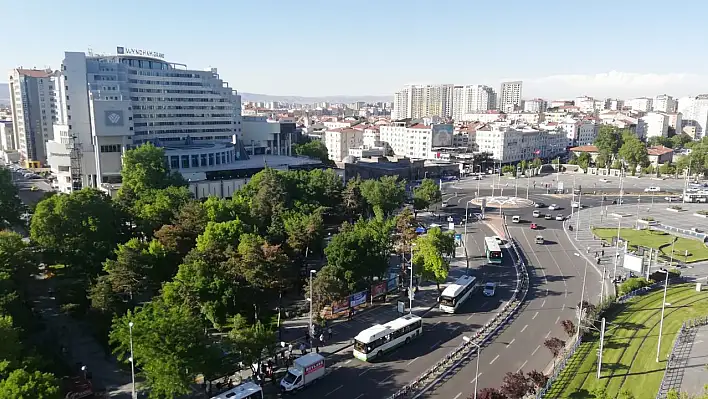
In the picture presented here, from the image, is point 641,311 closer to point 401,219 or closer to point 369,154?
point 401,219

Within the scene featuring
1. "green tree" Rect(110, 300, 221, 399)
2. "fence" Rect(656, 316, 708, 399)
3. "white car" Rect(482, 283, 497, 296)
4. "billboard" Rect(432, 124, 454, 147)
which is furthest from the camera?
"billboard" Rect(432, 124, 454, 147)

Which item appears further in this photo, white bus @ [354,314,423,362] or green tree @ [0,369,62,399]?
white bus @ [354,314,423,362]

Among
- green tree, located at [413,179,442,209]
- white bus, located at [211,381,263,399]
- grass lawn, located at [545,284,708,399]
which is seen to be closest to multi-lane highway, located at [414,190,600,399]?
grass lawn, located at [545,284,708,399]

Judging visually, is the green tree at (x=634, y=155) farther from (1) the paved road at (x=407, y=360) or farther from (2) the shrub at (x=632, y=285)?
(1) the paved road at (x=407, y=360)

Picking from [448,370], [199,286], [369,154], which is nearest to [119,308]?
[199,286]

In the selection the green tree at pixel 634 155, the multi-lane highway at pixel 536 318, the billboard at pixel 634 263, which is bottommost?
the multi-lane highway at pixel 536 318

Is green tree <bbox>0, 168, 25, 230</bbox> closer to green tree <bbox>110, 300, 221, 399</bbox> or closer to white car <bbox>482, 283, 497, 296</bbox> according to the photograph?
green tree <bbox>110, 300, 221, 399</bbox>

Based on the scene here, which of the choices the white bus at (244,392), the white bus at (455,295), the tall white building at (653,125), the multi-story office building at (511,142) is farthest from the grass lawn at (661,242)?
the tall white building at (653,125)
